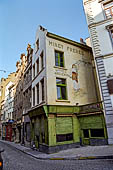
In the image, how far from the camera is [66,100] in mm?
12305

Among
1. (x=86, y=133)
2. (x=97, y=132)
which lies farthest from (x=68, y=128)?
(x=97, y=132)

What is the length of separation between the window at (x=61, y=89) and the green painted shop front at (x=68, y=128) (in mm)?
1157

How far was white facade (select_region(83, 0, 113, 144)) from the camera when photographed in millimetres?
10846

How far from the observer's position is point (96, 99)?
14.7 metres

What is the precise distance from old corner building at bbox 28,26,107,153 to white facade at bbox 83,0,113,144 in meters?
0.76

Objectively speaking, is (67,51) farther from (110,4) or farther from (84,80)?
(110,4)

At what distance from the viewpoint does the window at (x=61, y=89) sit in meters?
12.5

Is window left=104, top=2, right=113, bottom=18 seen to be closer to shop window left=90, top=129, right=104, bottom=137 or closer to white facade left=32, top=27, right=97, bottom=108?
white facade left=32, top=27, right=97, bottom=108

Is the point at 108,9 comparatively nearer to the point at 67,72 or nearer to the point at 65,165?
the point at 67,72

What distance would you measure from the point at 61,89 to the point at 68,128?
390 cm

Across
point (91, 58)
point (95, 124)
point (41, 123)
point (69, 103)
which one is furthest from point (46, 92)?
point (91, 58)

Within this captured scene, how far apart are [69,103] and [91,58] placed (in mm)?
7358

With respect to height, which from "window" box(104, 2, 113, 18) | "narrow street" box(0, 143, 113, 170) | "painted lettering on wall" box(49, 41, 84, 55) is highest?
"window" box(104, 2, 113, 18)

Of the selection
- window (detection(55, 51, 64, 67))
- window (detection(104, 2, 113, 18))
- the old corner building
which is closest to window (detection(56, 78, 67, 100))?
the old corner building
